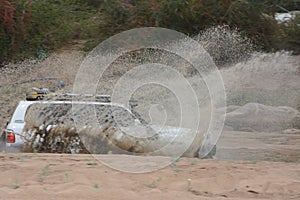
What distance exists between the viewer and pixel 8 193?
6.96 meters

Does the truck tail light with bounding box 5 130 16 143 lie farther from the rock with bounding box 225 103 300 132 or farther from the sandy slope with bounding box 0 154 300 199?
the rock with bounding box 225 103 300 132

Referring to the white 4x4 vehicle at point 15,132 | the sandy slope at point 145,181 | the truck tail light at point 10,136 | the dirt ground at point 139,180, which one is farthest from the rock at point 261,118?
the sandy slope at point 145,181

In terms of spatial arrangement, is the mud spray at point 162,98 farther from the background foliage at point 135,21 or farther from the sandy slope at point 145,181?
the sandy slope at point 145,181

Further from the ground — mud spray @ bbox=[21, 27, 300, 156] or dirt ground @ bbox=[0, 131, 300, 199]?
mud spray @ bbox=[21, 27, 300, 156]

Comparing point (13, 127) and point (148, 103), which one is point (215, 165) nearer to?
point (13, 127)

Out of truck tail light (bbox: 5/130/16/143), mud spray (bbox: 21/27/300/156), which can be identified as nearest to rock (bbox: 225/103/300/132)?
mud spray (bbox: 21/27/300/156)

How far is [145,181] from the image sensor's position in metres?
7.50

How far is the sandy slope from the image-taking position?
6984mm

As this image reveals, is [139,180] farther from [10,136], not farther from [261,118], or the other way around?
[261,118]

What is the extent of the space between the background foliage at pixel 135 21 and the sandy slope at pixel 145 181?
12494mm

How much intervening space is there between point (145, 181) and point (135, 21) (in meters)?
14.1

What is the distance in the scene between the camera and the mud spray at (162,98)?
10.4 metres

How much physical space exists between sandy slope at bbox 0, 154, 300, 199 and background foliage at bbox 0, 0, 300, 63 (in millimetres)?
12494

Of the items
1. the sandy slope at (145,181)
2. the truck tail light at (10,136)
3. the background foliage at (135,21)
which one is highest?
the background foliage at (135,21)
